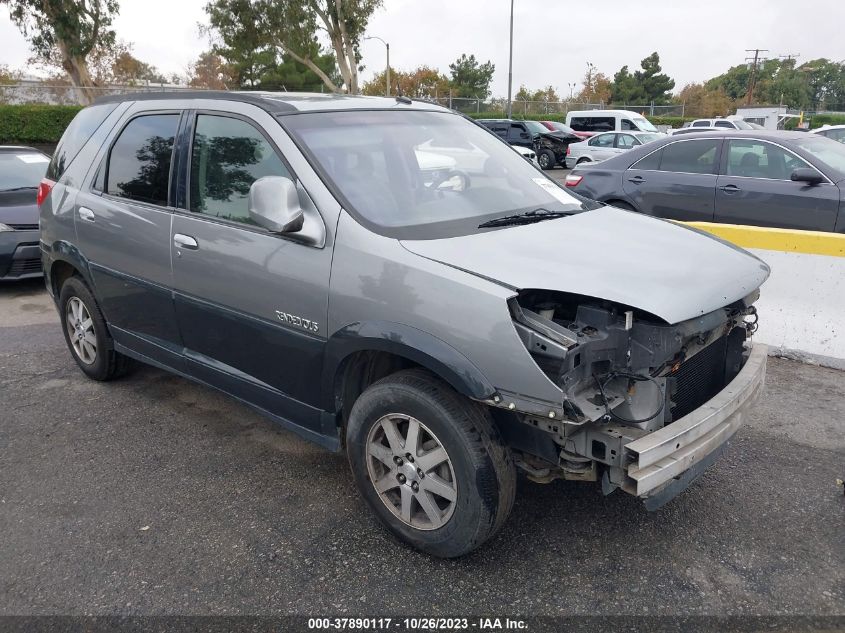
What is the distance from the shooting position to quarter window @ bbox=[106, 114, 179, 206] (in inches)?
155

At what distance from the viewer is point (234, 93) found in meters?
3.73

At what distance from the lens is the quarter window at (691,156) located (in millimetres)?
7730

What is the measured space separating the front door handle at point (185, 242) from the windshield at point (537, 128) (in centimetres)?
2185

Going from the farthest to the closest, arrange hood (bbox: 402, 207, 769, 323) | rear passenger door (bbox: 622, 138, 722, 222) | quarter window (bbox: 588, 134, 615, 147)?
quarter window (bbox: 588, 134, 615, 147) → rear passenger door (bbox: 622, 138, 722, 222) → hood (bbox: 402, 207, 769, 323)

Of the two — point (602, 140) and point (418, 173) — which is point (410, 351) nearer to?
point (418, 173)

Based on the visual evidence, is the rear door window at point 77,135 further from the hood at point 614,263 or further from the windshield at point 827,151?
the windshield at point 827,151

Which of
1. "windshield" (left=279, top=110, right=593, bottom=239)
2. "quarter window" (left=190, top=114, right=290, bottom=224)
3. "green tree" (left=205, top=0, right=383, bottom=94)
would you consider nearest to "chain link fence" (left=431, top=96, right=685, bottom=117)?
"green tree" (left=205, top=0, right=383, bottom=94)

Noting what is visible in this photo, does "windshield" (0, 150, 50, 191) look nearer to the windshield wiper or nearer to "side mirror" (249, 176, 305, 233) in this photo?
"side mirror" (249, 176, 305, 233)

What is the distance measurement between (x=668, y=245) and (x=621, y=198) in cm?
523

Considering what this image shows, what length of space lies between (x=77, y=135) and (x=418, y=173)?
2756mm

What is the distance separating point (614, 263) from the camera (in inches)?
113

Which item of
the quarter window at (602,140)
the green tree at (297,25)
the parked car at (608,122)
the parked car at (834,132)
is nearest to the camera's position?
the parked car at (834,132)

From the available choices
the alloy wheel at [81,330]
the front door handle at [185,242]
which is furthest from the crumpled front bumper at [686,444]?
the alloy wheel at [81,330]

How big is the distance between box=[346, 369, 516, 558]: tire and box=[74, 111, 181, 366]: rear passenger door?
158 centimetres
